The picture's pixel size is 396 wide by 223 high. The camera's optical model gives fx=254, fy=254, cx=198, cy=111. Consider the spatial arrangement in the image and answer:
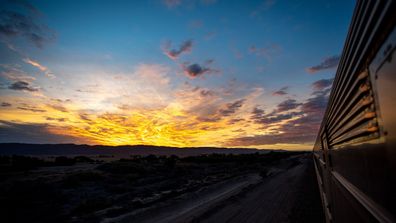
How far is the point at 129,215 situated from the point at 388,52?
993cm

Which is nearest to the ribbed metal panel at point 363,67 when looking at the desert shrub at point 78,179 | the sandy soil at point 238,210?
the sandy soil at point 238,210

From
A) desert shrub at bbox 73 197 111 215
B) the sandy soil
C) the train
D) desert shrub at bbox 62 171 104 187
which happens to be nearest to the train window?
the train

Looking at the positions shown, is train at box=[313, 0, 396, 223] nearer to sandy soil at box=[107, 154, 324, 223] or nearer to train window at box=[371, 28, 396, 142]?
train window at box=[371, 28, 396, 142]

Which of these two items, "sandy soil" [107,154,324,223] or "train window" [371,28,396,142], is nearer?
"train window" [371,28,396,142]

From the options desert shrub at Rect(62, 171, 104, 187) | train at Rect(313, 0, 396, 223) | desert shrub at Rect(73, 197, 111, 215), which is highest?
train at Rect(313, 0, 396, 223)

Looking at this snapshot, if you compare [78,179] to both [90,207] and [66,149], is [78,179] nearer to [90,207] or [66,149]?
[90,207]

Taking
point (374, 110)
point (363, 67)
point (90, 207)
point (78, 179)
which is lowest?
point (90, 207)

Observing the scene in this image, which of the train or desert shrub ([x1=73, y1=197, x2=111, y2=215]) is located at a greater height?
the train

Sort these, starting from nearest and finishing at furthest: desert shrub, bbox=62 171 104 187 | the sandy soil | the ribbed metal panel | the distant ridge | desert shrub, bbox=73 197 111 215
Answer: the ribbed metal panel → the sandy soil → desert shrub, bbox=73 197 111 215 → desert shrub, bbox=62 171 104 187 → the distant ridge

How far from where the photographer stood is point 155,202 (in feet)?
38.8

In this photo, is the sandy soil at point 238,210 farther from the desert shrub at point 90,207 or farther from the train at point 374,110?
the train at point 374,110

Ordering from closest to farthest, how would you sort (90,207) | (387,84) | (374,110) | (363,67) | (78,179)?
(387,84) < (374,110) < (363,67) < (90,207) < (78,179)

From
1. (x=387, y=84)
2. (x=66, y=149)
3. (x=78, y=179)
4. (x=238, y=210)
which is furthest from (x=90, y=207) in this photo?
(x=66, y=149)

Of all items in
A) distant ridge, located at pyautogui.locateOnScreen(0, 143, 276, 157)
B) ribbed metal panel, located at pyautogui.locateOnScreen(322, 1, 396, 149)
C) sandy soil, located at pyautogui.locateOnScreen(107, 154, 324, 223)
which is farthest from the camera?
distant ridge, located at pyautogui.locateOnScreen(0, 143, 276, 157)
